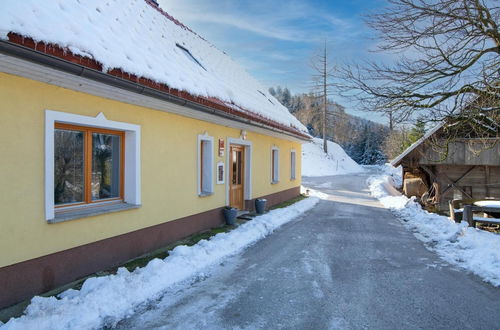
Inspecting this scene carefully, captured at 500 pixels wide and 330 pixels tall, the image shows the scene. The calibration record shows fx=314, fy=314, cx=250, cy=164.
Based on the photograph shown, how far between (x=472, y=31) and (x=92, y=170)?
699 centimetres

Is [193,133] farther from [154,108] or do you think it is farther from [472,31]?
[472,31]

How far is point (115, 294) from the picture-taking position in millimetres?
3871

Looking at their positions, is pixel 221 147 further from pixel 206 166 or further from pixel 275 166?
pixel 275 166

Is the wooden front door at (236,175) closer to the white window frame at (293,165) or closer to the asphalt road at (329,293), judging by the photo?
the asphalt road at (329,293)

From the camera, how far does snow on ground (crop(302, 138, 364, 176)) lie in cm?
3748

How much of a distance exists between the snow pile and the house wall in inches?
29.0

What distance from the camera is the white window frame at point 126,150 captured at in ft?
13.3

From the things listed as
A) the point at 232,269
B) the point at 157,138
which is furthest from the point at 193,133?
the point at 232,269

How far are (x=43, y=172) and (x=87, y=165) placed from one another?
3.03ft

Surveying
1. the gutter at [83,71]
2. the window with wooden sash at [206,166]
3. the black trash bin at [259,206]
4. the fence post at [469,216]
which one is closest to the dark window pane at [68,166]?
the gutter at [83,71]

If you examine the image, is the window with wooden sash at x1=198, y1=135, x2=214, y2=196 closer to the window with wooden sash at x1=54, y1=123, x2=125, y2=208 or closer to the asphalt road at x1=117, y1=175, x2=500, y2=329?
the asphalt road at x1=117, y1=175, x2=500, y2=329

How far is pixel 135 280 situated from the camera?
4266mm

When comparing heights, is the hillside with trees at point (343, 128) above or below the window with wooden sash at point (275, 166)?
above

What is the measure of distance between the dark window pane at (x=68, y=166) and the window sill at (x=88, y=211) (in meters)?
0.19
